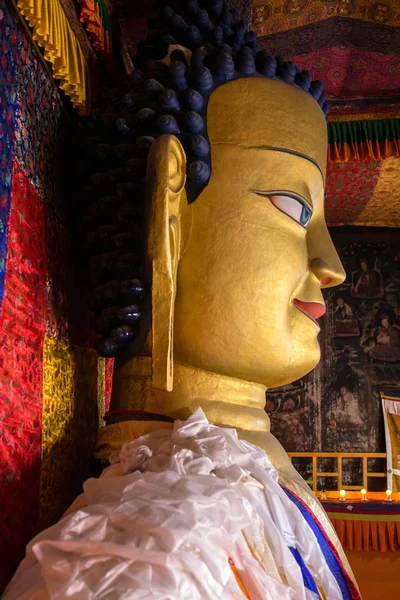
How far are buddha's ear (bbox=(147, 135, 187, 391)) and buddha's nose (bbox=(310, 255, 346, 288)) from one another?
0.36 metres

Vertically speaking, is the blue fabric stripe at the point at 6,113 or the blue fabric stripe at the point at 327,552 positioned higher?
the blue fabric stripe at the point at 6,113

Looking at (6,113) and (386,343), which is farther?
(386,343)

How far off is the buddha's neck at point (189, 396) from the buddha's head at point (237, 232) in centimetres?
3

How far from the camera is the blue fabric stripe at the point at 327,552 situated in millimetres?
1317

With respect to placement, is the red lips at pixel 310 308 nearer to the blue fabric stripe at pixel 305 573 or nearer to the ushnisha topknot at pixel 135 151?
the ushnisha topknot at pixel 135 151

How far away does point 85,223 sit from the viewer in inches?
58.9

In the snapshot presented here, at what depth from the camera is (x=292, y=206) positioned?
1.46m

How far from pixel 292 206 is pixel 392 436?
4521mm

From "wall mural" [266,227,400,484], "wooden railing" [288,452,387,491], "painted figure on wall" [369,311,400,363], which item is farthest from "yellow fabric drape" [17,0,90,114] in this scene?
"painted figure on wall" [369,311,400,363]

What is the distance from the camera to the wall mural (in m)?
5.58

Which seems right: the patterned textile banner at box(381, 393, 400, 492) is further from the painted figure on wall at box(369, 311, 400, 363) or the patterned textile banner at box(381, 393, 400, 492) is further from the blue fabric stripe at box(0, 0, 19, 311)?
the blue fabric stripe at box(0, 0, 19, 311)

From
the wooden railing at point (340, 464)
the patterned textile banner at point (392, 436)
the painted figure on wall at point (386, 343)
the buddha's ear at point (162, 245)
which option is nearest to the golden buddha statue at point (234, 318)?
the buddha's ear at point (162, 245)

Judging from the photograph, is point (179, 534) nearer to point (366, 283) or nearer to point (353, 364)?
point (353, 364)

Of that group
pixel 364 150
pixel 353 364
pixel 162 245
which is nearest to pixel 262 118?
pixel 162 245
